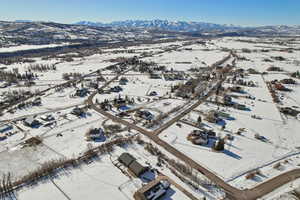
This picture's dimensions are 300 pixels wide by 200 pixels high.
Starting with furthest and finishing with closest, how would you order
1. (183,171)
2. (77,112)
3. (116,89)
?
(116,89)
(77,112)
(183,171)

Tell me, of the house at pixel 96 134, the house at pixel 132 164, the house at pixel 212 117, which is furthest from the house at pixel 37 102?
the house at pixel 212 117

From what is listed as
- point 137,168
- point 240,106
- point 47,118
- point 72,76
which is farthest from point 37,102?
point 240,106

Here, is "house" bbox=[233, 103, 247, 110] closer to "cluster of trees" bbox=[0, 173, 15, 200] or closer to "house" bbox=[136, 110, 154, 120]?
"house" bbox=[136, 110, 154, 120]

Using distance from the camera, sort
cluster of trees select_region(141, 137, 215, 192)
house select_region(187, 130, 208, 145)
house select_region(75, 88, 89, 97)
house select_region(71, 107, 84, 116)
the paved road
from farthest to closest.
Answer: house select_region(75, 88, 89, 97) → house select_region(71, 107, 84, 116) → house select_region(187, 130, 208, 145) → cluster of trees select_region(141, 137, 215, 192) → the paved road

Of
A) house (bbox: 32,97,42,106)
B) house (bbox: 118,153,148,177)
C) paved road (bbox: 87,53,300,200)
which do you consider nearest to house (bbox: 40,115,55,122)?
house (bbox: 32,97,42,106)

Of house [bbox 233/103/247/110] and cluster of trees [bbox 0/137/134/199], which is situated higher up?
house [bbox 233/103/247/110]

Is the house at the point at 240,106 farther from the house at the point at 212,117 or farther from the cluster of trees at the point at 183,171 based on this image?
the cluster of trees at the point at 183,171

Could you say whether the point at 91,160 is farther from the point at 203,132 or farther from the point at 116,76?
the point at 116,76

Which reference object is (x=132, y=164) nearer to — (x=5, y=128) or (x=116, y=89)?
(x=5, y=128)
